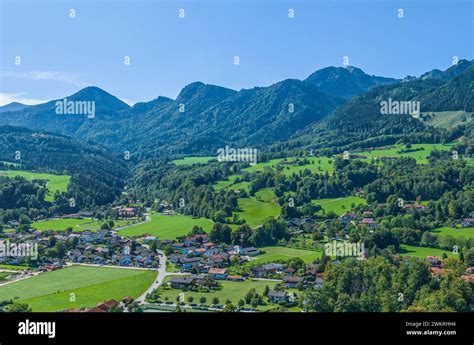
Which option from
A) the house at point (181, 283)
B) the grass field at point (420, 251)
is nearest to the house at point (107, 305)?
the house at point (181, 283)

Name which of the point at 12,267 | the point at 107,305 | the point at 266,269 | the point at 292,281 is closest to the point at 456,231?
the point at 266,269

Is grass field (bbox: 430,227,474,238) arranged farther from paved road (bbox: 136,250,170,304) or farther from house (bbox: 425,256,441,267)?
paved road (bbox: 136,250,170,304)

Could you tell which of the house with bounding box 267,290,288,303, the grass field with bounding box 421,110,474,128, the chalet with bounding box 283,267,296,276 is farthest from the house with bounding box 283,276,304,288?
the grass field with bounding box 421,110,474,128

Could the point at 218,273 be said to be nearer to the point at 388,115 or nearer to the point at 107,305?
the point at 107,305

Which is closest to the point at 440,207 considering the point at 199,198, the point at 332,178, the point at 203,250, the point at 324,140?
the point at 332,178
